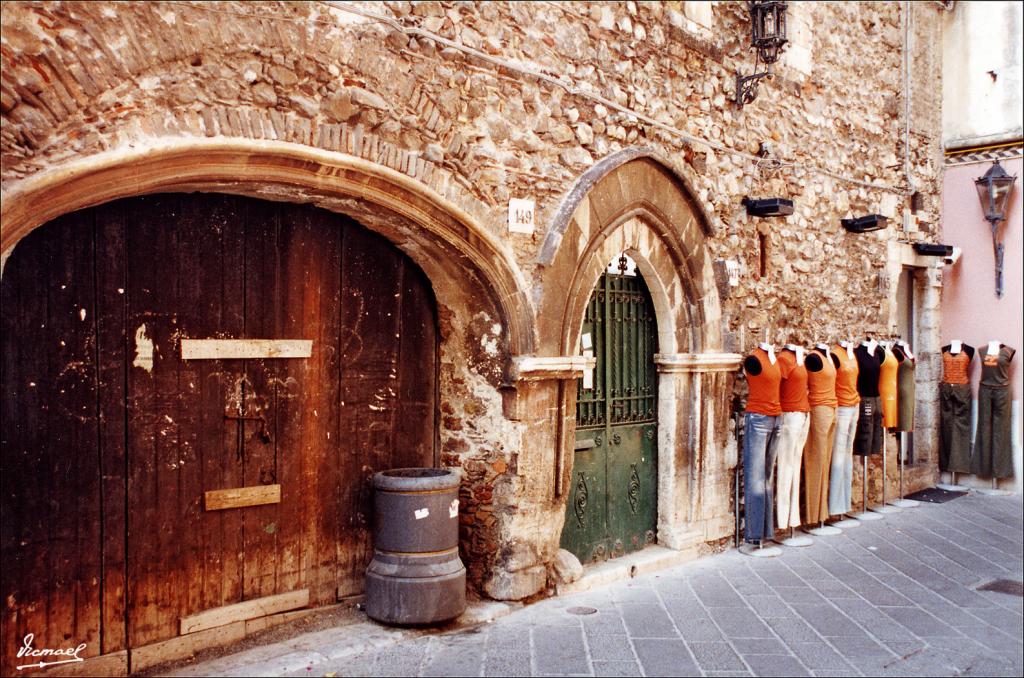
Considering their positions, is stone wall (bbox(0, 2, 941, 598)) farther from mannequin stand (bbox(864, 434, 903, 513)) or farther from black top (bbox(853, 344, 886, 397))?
mannequin stand (bbox(864, 434, 903, 513))

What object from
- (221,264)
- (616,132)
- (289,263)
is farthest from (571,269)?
(221,264)

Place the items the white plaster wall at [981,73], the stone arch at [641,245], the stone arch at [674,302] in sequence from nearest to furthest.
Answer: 1. the stone arch at [641,245]
2. the stone arch at [674,302]
3. the white plaster wall at [981,73]

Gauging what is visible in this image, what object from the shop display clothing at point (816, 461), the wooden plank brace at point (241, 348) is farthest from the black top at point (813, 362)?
the wooden plank brace at point (241, 348)

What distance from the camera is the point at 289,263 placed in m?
4.21

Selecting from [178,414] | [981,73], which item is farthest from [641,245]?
[981,73]

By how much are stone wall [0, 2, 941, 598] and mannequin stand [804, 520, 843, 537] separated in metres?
1.07

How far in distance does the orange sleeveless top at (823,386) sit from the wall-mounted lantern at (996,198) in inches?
141

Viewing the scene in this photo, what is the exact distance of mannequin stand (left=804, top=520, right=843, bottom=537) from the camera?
22.0 ft

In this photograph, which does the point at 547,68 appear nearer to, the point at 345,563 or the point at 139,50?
the point at 139,50

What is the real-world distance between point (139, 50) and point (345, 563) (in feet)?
9.06

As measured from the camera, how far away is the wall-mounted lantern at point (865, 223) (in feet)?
24.6

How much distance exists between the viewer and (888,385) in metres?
7.46

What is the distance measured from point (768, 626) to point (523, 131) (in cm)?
310

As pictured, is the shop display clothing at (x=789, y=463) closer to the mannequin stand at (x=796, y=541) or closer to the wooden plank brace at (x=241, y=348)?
the mannequin stand at (x=796, y=541)
